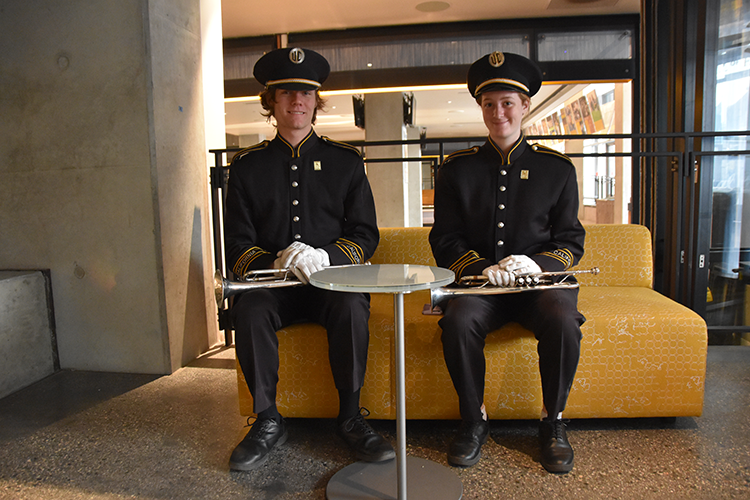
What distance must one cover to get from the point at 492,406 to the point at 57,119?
258 cm

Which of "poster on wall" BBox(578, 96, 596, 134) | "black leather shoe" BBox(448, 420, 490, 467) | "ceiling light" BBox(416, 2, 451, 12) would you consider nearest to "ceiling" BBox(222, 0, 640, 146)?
"ceiling light" BBox(416, 2, 451, 12)

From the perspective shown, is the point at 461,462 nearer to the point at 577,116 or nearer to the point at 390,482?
the point at 390,482

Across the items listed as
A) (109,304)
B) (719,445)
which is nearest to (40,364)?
(109,304)

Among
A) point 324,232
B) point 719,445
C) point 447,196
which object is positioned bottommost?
point 719,445

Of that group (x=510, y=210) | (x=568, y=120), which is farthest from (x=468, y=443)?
(x=568, y=120)

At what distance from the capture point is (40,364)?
9.01 feet

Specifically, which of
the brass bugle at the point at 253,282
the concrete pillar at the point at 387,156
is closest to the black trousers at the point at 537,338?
the brass bugle at the point at 253,282

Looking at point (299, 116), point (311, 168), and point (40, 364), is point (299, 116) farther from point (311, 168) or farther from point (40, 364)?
point (40, 364)

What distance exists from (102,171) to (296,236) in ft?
4.29

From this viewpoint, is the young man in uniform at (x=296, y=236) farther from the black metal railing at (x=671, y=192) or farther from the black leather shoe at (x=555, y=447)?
the black metal railing at (x=671, y=192)

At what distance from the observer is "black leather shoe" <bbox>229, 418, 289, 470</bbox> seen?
1.76 meters

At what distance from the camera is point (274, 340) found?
1855 millimetres

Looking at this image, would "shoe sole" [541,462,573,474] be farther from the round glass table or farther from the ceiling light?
the ceiling light

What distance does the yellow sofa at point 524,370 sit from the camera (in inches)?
76.2
